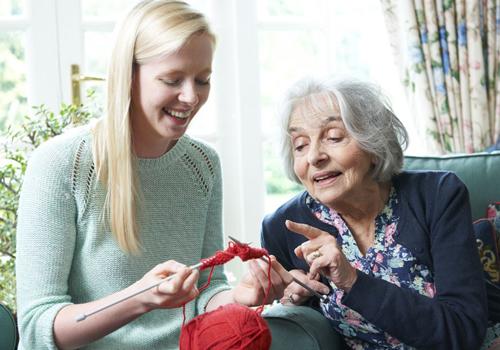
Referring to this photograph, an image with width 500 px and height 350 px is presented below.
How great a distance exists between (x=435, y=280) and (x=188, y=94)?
28.0 inches

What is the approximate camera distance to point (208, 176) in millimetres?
1945

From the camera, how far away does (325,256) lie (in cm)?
168

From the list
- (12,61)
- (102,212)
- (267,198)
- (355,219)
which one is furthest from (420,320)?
(12,61)

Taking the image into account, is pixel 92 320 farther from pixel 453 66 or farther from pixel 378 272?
pixel 453 66

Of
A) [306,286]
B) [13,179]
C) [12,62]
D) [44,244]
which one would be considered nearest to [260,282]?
[306,286]

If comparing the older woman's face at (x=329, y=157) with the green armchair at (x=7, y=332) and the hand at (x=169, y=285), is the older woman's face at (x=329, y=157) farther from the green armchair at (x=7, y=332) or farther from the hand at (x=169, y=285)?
the green armchair at (x=7, y=332)

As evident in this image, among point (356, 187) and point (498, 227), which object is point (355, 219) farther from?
point (498, 227)

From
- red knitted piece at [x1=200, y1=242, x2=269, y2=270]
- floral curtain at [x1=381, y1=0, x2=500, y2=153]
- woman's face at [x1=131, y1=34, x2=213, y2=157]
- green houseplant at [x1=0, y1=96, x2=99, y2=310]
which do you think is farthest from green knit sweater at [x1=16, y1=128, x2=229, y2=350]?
floral curtain at [x1=381, y1=0, x2=500, y2=153]

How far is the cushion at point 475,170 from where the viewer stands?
215 centimetres

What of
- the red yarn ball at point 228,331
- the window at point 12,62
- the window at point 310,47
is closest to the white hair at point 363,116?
the red yarn ball at point 228,331

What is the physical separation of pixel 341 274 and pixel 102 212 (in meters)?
0.54

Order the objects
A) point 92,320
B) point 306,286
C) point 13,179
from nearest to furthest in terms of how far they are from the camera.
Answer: point 92,320, point 306,286, point 13,179

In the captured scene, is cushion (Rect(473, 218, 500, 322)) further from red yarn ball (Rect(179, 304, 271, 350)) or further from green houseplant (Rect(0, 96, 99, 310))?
green houseplant (Rect(0, 96, 99, 310))

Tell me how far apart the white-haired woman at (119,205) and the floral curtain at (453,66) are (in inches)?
54.6
